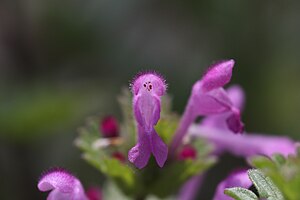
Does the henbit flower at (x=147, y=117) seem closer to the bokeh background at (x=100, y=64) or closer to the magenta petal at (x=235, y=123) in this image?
the magenta petal at (x=235, y=123)

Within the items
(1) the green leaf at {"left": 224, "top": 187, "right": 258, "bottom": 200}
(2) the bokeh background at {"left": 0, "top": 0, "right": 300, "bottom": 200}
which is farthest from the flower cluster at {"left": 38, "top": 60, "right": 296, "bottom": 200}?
(2) the bokeh background at {"left": 0, "top": 0, "right": 300, "bottom": 200}

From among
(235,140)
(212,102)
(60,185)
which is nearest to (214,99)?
(212,102)

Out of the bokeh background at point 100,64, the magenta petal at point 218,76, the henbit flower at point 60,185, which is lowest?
the bokeh background at point 100,64

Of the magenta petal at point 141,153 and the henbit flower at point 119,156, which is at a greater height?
the magenta petal at point 141,153

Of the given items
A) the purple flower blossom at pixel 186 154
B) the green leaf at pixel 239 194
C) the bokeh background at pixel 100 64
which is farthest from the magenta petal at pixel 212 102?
the bokeh background at pixel 100 64

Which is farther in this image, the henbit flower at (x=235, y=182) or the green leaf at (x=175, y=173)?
the green leaf at (x=175, y=173)

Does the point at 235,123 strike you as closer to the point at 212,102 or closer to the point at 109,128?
the point at 212,102

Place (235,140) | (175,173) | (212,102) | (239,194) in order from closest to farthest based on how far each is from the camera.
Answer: (239,194)
(212,102)
(175,173)
(235,140)

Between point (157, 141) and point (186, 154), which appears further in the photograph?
point (186, 154)
